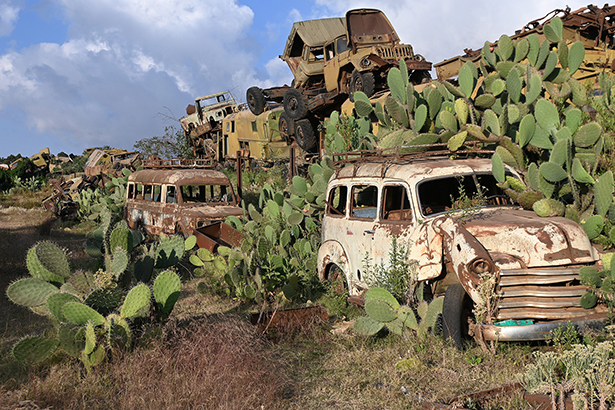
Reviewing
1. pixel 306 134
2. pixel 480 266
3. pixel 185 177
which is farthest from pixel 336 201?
pixel 306 134

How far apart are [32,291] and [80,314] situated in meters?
0.92

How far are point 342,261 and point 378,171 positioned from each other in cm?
118

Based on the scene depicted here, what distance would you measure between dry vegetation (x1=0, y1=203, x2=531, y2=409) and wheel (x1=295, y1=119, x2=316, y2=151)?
1143 centimetres

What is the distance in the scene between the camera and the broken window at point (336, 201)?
22.4ft

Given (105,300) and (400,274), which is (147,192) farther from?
(400,274)

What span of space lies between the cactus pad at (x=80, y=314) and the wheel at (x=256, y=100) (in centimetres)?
1587

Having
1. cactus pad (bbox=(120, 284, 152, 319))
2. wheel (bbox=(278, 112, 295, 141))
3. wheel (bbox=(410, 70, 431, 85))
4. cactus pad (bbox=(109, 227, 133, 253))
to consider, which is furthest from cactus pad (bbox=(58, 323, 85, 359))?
wheel (bbox=(278, 112, 295, 141))

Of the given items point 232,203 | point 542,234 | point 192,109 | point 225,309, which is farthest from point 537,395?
point 192,109

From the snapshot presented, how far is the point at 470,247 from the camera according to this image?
14.4ft

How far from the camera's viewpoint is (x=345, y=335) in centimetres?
550

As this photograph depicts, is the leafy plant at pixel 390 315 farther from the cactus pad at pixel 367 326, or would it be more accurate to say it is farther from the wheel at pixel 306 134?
the wheel at pixel 306 134

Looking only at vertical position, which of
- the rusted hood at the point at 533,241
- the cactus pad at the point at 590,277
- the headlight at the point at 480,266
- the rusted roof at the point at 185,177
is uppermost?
the rusted roof at the point at 185,177

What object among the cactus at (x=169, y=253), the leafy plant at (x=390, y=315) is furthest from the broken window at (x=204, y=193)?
the leafy plant at (x=390, y=315)

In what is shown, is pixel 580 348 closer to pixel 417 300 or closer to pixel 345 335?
pixel 417 300
